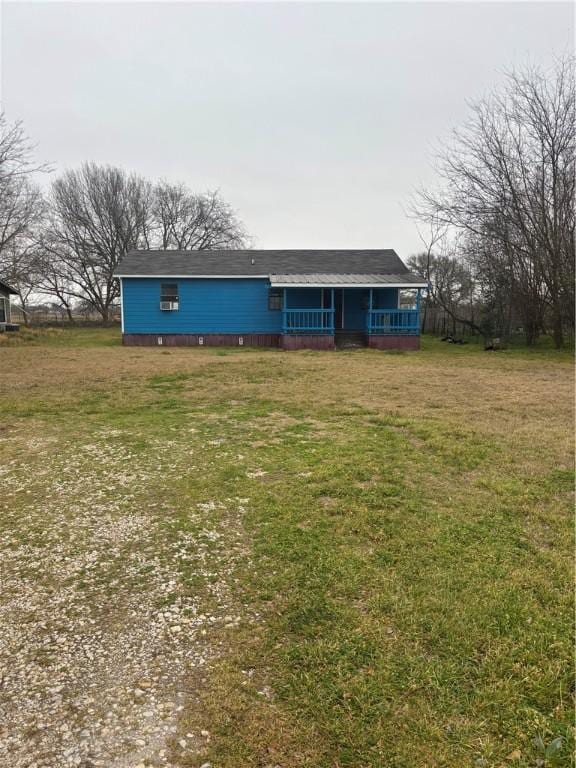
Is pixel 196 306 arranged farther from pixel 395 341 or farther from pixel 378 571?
pixel 378 571

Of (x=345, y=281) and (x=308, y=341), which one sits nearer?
(x=308, y=341)

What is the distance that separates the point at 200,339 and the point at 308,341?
452 centimetres

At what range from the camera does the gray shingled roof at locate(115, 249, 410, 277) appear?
18.3 meters

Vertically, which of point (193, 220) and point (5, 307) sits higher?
point (193, 220)

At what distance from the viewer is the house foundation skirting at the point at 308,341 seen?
16.5 metres

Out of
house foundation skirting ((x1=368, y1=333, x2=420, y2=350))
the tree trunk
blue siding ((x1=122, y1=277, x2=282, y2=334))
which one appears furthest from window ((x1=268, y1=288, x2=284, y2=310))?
the tree trunk

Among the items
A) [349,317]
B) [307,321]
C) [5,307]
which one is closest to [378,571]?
[307,321]

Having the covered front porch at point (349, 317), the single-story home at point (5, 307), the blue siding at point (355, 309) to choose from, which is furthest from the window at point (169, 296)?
the single-story home at point (5, 307)

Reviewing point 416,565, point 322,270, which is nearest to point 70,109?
point 322,270

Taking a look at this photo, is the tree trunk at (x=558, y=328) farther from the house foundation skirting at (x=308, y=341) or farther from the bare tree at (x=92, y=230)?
the bare tree at (x=92, y=230)

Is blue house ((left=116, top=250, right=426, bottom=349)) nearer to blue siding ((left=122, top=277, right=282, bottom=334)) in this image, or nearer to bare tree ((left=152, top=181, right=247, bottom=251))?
blue siding ((left=122, top=277, right=282, bottom=334))

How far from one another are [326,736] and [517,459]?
3412mm

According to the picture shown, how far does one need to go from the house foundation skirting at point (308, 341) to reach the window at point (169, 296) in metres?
4.87

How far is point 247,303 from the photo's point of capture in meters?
18.3
